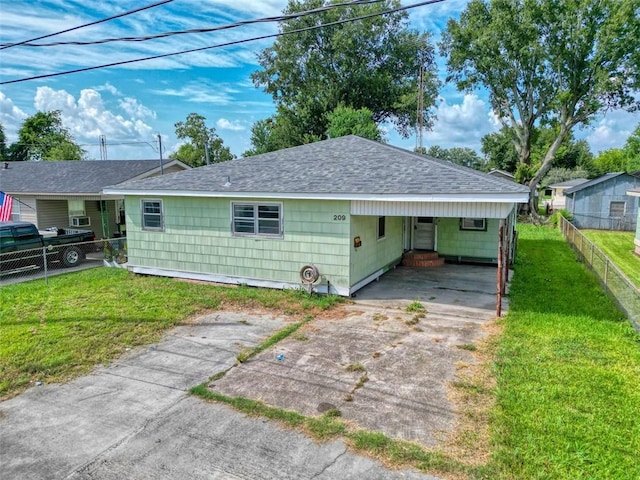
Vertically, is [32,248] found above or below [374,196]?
below

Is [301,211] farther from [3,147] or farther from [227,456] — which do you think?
[3,147]

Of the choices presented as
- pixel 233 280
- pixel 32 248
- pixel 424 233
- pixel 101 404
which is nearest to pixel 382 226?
pixel 424 233

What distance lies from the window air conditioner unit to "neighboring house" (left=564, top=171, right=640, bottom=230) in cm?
2823

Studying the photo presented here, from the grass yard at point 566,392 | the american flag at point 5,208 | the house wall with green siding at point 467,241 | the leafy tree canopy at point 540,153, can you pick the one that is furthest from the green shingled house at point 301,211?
the leafy tree canopy at point 540,153

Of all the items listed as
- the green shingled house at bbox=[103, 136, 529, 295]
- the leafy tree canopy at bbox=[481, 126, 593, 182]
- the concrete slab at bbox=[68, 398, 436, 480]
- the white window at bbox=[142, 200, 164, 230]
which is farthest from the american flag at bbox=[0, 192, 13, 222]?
the leafy tree canopy at bbox=[481, 126, 593, 182]

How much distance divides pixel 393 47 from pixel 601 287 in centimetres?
3433

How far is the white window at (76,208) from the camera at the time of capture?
18266 mm

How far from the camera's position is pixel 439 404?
16.6ft

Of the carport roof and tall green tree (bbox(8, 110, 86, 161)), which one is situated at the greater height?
tall green tree (bbox(8, 110, 86, 161))

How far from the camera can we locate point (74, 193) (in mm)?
16422

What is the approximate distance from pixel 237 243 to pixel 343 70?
31.5 m

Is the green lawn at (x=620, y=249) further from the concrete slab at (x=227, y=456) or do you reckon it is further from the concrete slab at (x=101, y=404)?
the concrete slab at (x=101, y=404)

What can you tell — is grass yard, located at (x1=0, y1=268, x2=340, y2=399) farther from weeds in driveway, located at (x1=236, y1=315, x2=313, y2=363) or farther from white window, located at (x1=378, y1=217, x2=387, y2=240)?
white window, located at (x1=378, y1=217, x2=387, y2=240)

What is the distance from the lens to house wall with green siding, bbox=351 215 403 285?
32.6 ft
